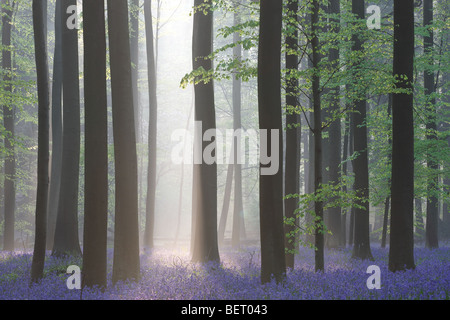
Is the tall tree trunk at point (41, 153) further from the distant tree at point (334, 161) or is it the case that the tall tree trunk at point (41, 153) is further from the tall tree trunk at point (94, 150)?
the distant tree at point (334, 161)

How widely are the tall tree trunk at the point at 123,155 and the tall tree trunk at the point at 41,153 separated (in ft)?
5.21

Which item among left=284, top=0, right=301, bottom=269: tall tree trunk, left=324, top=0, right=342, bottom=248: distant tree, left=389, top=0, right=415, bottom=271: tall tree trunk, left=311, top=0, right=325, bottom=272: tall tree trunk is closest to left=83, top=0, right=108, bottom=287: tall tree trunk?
left=284, top=0, right=301, bottom=269: tall tree trunk

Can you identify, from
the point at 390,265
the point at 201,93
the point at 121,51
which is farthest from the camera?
the point at 201,93

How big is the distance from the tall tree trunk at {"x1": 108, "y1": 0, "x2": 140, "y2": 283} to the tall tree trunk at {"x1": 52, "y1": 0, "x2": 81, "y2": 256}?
4721mm

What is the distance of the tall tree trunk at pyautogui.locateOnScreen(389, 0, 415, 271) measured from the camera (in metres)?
11.2

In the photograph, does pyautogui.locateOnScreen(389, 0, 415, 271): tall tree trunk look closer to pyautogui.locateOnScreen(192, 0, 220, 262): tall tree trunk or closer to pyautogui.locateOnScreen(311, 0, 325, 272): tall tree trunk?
pyautogui.locateOnScreen(311, 0, 325, 272): tall tree trunk

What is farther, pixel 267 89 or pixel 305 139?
pixel 305 139

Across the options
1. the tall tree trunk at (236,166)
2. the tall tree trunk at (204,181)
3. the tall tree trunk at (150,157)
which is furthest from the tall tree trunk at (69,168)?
the tall tree trunk at (236,166)

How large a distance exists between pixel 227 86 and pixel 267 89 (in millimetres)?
33168

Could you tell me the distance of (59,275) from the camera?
37.3ft

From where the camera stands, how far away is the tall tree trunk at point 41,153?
10094 mm

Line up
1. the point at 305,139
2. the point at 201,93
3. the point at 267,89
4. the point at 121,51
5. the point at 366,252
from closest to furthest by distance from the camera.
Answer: the point at 267,89 < the point at 121,51 < the point at 201,93 < the point at 366,252 < the point at 305,139

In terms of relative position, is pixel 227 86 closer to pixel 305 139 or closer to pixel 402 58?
pixel 305 139
